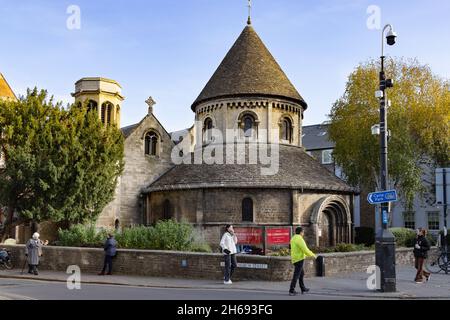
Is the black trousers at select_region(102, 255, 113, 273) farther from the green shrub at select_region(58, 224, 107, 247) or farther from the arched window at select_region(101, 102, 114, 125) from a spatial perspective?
the arched window at select_region(101, 102, 114, 125)

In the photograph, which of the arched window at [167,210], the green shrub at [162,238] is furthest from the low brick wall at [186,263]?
the arched window at [167,210]

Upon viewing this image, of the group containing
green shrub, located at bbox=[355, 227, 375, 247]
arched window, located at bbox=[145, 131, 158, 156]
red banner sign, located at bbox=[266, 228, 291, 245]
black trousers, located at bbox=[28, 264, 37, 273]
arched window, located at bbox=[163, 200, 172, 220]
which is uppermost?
arched window, located at bbox=[145, 131, 158, 156]

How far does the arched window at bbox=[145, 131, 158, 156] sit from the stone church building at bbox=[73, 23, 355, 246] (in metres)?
0.06

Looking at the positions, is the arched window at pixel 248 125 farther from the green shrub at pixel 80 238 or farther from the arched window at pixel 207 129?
the green shrub at pixel 80 238

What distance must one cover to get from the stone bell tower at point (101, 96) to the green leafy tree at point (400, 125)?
15.5 m

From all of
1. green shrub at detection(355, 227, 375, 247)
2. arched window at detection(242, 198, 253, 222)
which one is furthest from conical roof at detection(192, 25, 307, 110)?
green shrub at detection(355, 227, 375, 247)

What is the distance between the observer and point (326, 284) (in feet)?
50.7

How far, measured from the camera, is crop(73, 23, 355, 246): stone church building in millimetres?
27141

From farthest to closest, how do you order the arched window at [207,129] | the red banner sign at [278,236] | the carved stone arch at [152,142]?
the carved stone arch at [152,142], the arched window at [207,129], the red banner sign at [278,236]

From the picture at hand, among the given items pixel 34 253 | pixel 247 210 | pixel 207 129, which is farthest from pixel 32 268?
pixel 207 129

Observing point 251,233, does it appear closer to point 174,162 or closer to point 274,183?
point 274,183

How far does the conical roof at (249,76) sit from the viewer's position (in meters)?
31.2
